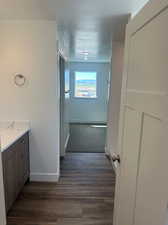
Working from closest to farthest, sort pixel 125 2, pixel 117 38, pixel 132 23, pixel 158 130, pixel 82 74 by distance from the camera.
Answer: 1. pixel 158 130
2. pixel 132 23
3. pixel 125 2
4. pixel 117 38
5. pixel 82 74

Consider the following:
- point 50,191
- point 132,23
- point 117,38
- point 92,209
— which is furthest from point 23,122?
point 117,38

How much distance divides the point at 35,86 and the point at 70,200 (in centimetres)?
171

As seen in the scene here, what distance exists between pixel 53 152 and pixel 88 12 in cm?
203

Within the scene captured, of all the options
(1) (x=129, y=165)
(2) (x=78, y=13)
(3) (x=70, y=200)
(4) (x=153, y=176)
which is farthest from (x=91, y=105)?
(4) (x=153, y=176)

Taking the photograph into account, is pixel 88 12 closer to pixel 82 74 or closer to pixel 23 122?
pixel 23 122

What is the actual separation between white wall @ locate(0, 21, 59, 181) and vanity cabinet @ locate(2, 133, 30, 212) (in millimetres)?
194

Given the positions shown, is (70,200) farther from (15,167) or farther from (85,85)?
(85,85)

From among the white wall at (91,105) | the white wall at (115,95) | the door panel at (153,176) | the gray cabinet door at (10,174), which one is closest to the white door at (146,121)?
the door panel at (153,176)

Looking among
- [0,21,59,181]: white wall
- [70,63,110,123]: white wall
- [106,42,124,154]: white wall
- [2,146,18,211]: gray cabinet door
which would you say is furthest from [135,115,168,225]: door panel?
[70,63,110,123]: white wall

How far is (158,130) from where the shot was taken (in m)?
0.84

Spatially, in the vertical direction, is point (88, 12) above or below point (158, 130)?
above

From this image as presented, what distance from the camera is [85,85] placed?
266 inches

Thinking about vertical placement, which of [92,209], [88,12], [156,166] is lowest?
[92,209]

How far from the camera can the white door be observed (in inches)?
31.3
